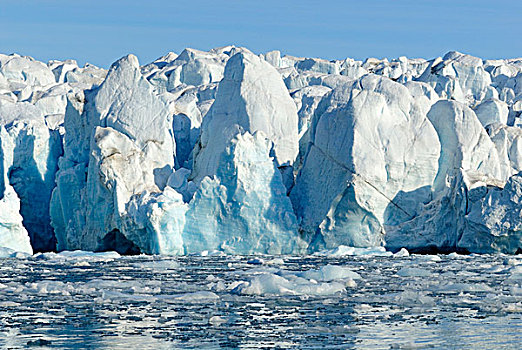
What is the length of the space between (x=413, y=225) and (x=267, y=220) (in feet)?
12.0

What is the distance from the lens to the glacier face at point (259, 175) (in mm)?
21344

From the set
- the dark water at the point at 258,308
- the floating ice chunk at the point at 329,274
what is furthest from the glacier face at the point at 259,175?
the floating ice chunk at the point at 329,274

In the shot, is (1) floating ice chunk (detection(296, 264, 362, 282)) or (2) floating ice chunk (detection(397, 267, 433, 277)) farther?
(2) floating ice chunk (detection(397, 267, 433, 277))

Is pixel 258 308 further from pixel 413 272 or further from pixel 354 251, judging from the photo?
pixel 354 251

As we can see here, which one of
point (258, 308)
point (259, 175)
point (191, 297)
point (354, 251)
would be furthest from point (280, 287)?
point (259, 175)

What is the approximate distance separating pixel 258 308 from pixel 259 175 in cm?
1085

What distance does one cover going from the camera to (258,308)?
10867mm

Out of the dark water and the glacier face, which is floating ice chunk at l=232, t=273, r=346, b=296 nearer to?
the dark water

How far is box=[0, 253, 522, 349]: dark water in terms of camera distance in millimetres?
8570

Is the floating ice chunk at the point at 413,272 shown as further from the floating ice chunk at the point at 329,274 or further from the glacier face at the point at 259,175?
the glacier face at the point at 259,175

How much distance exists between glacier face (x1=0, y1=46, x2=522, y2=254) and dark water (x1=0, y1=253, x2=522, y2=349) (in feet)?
14.2

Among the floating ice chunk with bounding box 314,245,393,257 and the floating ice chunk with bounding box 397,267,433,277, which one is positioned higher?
the floating ice chunk with bounding box 314,245,393,257

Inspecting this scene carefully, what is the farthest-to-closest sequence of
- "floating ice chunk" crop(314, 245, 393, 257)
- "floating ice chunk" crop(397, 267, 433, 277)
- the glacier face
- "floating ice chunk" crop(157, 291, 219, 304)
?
the glacier face → "floating ice chunk" crop(314, 245, 393, 257) → "floating ice chunk" crop(397, 267, 433, 277) → "floating ice chunk" crop(157, 291, 219, 304)

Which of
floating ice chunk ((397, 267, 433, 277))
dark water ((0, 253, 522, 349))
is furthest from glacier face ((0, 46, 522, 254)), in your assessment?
floating ice chunk ((397, 267, 433, 277))
